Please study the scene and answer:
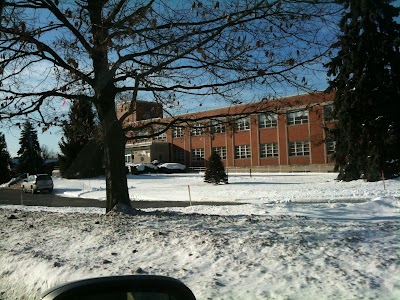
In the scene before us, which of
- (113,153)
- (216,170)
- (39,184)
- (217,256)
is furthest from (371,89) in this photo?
(39,184)

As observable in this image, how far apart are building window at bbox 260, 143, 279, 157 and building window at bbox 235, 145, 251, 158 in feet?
7.17

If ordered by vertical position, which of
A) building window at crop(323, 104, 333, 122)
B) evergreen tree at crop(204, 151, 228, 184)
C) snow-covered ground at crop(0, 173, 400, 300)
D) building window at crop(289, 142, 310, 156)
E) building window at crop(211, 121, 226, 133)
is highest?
building window at crop(323, 104, 333, 122)

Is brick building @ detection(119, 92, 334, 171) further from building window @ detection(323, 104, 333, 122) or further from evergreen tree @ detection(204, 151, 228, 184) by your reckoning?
evergreen tree @ detection(204, 151, 228, 184)

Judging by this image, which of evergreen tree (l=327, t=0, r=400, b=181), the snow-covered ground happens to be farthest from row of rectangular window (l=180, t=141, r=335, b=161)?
the snow-covered ground

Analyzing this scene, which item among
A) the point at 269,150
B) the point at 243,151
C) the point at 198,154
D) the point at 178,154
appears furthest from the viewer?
the point at 178,154

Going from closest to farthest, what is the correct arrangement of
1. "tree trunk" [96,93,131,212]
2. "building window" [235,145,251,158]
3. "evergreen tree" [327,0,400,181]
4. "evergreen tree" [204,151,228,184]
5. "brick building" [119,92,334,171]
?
"tree trunk" [96,93,131,212] → "evergreen tree" [327,0,400,181] → "evergreen tree" [204,151,228,184] → "brick building" [119,92,334,171] → "building window" [235,145,251,158]

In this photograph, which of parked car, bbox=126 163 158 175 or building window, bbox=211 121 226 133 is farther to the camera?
parked car, bbox=126 163 158 175

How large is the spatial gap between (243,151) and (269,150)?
14.5 ft

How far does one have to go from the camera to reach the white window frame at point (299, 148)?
52.1 metres

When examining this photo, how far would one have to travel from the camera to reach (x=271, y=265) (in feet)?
18.4

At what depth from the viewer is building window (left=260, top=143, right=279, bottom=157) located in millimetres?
55562

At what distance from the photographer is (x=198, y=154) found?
65500mm

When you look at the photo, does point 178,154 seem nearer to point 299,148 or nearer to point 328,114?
point 299,148

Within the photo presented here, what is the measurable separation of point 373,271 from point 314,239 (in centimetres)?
141
